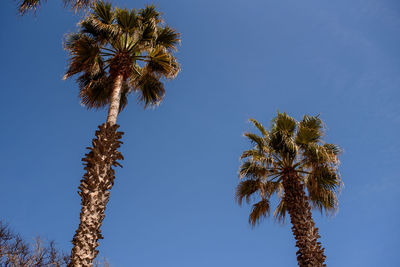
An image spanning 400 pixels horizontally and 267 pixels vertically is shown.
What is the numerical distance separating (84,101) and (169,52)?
3.44 meters

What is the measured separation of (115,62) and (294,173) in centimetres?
747

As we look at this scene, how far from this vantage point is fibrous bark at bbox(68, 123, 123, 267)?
5.41m

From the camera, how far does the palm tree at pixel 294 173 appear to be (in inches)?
391

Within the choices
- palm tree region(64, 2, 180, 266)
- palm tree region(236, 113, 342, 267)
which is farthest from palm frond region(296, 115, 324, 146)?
palm tree region(64, 2, 180, 266)

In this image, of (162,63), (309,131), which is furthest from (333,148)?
(162,63)

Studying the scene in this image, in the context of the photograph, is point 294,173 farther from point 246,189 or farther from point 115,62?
point 115,62

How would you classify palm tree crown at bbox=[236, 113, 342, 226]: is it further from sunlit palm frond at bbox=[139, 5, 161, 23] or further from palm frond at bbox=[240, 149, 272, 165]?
sunlit palm frond at bbox=[139, 5, 161, 23]

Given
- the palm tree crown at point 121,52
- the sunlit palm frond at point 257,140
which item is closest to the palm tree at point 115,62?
the palm tree crown at point 121,52

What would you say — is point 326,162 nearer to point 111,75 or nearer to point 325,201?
point 325,201

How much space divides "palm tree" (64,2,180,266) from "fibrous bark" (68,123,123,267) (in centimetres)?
2

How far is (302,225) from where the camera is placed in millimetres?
9578

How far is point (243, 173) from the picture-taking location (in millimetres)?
11609

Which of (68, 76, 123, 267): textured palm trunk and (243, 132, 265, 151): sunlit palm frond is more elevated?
(243, 132, 265, 151): sunlit palm frond

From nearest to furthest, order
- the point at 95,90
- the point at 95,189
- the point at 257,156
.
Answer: the point at 95,189, the point at 95,90, the point at 257,156
